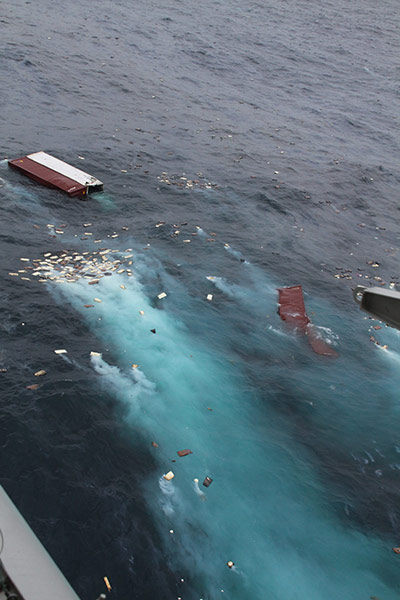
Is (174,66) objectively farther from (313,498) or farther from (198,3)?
(313,498)

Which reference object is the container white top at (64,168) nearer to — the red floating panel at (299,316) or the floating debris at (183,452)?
the red floating panel at (299,316)

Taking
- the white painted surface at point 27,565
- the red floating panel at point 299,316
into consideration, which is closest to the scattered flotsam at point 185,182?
the red floating panel at point 299,316

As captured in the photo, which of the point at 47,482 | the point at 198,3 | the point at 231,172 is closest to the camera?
the point at 47,482

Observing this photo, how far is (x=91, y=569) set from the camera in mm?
11984

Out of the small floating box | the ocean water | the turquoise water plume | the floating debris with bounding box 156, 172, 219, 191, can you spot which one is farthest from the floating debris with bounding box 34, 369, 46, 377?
the floating debris with bounding box 156, 172, 219, 191

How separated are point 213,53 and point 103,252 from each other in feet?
145

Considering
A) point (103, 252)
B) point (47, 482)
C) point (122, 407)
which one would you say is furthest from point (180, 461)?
point (103, 252)

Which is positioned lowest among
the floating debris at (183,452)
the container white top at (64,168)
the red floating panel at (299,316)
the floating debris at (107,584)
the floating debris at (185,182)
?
the floating debris at (107,584)

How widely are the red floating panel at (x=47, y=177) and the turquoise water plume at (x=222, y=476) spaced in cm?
830

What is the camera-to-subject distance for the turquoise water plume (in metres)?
12.9

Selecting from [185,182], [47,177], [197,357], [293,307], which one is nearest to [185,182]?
[185,182]

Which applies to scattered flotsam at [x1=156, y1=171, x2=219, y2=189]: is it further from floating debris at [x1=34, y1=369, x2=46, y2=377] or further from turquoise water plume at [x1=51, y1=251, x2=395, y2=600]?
floating debris at [x1=34, y1=369, x2=46, y2=377]

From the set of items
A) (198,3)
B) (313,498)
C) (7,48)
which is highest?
(198,3)

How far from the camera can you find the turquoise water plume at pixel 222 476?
12.9 metres
